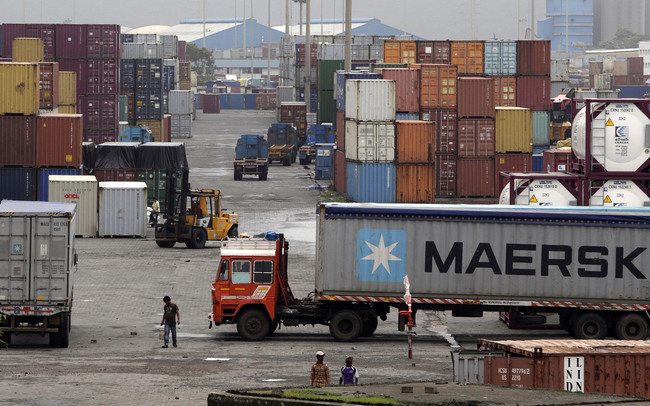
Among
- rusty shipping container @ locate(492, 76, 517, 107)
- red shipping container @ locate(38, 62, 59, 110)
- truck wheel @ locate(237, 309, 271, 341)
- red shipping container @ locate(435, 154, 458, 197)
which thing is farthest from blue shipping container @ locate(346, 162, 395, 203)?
truck wheel @ locate(237, 309, 271, 341)

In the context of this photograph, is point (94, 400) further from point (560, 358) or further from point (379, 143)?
point (379, 143)

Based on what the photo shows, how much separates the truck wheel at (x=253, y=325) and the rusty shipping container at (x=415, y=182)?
3166cm

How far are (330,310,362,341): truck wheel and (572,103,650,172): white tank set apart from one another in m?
12.1

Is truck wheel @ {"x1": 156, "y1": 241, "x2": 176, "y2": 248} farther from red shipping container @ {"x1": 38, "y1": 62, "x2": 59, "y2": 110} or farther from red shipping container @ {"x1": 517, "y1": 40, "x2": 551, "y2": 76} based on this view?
red shipping container @ {"x1": 517, "y1": 40, "x2": 551, "y2": 76}

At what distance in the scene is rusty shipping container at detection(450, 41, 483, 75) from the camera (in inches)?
3093

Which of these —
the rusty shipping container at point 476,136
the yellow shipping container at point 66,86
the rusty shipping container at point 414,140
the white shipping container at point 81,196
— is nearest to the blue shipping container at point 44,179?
the white shipping container at point 81,196

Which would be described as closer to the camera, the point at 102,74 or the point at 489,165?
the point at 489,165

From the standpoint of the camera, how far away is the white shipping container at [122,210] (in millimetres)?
51344

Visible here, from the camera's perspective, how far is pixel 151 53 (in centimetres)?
10944

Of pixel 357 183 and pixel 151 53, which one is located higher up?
pixel 151 53

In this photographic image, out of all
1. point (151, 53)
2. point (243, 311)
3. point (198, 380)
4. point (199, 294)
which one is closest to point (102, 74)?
point (151, 53)

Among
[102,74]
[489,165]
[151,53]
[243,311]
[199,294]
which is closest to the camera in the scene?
[243,311]

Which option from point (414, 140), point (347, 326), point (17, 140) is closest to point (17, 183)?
point (17, 140)

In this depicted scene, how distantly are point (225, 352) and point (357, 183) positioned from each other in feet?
111
